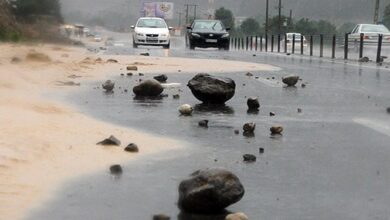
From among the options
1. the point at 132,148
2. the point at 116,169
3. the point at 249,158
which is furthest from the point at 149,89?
the point at 116,169

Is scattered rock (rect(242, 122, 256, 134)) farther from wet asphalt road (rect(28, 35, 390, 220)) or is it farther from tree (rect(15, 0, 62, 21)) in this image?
tree (rect(15, 0, 62, 21))

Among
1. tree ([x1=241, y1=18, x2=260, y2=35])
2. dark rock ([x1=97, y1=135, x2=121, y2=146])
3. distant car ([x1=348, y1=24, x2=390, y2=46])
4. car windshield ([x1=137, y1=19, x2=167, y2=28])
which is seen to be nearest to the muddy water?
dark rock ([x1=97, y1=135, x2=121, y2=146])

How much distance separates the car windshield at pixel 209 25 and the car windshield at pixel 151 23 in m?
1.91

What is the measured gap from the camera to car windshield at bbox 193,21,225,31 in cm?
3634

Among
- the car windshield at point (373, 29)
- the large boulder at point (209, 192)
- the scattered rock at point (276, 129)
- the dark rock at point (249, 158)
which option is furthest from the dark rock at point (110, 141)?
the car windshield at point (373, 29)

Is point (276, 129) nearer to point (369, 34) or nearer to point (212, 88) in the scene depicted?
point (212, 88)

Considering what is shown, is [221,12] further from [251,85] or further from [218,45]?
[251,85]

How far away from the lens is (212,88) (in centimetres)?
980

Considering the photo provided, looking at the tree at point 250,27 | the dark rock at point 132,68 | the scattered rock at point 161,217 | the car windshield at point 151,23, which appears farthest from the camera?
the tree at point 250,27

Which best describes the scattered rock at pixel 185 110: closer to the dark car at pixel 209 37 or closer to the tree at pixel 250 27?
the dark car at pixel 209 37

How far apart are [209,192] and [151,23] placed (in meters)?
31.6

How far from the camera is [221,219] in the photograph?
4.39 m

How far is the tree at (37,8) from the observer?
38312 millimetres

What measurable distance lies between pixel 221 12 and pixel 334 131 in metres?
111
